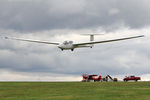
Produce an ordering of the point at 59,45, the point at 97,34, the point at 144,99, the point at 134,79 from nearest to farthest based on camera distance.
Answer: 1. the point at 144,99
2. the point at 59,45
3. the point at 134,79
4. the point at 97,34

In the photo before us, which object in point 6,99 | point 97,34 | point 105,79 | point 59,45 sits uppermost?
point 97,34

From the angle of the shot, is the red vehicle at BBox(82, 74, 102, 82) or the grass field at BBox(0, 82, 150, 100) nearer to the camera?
the grass field at BBox(0, 82, 150, 100)

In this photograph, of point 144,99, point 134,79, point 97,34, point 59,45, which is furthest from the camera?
point 97,34

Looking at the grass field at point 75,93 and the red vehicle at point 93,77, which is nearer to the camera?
the grass field at point 75,93

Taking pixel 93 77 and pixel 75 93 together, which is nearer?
pixel 75 93

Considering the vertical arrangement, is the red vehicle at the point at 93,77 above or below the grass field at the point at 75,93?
above

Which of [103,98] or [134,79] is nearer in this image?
[103,98]

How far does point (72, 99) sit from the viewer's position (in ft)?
95.5

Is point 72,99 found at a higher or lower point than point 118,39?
lower

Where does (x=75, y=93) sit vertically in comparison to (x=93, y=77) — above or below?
below

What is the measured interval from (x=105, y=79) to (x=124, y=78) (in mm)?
7023

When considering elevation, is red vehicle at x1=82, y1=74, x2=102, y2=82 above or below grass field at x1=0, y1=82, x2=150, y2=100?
above

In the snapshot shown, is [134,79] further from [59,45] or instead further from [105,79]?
[59,45]

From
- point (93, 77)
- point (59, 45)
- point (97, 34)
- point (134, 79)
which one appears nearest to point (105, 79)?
point (93, 77)
